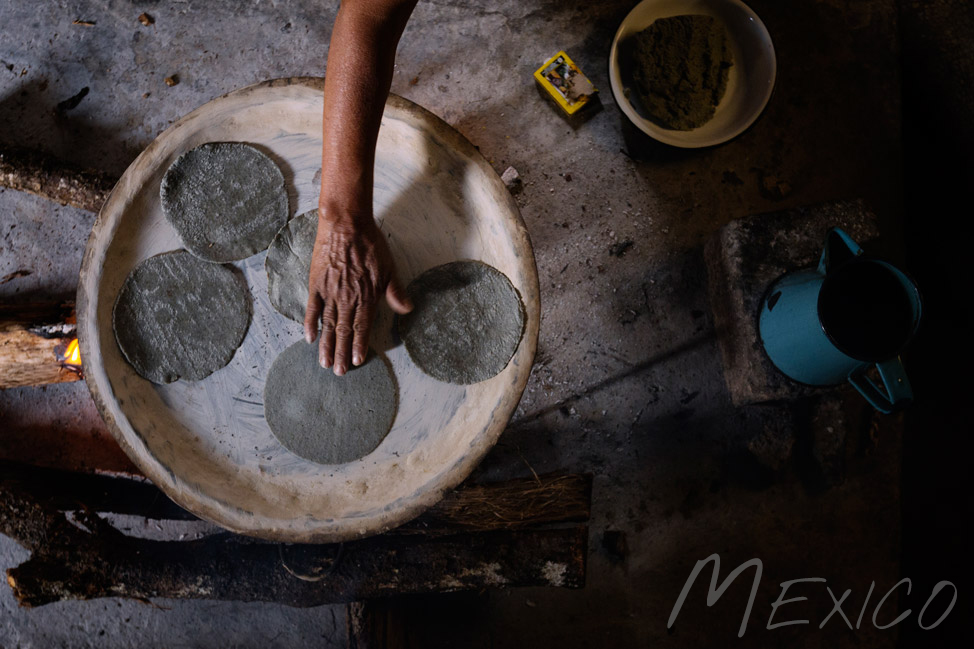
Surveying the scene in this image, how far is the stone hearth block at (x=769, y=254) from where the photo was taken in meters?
2.49

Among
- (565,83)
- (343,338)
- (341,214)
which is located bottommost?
(343,338)

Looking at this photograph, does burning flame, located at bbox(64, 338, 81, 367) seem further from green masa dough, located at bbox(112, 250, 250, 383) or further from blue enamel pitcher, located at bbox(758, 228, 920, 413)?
blue enamel pitcher, located at bbox(758, 228, 920, 413)

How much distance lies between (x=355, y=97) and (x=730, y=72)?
1899mm

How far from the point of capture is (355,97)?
1.75 metres

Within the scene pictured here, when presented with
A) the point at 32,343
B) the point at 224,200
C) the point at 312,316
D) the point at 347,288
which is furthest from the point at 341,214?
the point at 32,343

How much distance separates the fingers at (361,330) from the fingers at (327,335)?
0.07 m

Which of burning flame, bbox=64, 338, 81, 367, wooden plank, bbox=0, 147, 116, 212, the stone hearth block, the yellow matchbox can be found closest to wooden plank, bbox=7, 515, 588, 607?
burning flame, bbox=64, 338, 81, 367

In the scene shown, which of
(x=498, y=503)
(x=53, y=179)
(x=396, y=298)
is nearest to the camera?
(x=396, y=298)

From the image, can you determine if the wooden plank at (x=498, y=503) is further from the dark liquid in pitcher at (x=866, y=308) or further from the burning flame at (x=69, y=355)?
the dark liquid in pitcher at (x=866, y=308)

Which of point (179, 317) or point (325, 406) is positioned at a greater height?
point (179, 317)

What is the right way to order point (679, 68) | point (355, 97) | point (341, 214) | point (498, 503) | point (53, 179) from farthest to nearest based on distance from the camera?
1. point (679, 68)
2. point (53, 179)
3. point (498, 503)
4. point (341, 214)
5. point (355, 97)

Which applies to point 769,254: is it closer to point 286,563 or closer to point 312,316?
point 312,316

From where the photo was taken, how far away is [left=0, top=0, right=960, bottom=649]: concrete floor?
2.72 meters

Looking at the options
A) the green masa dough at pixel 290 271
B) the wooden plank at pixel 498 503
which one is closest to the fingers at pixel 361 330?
the green masa dough at pixel 290 271
